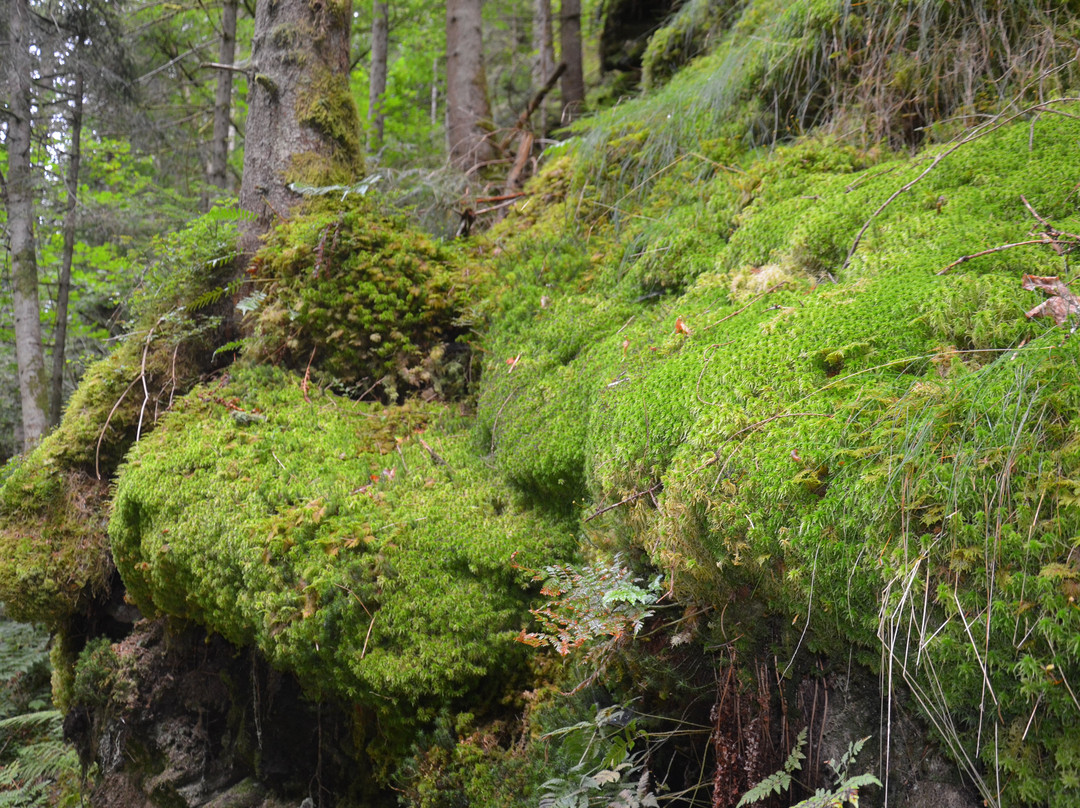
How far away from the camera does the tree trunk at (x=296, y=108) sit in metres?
4.93

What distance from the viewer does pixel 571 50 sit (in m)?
8.54

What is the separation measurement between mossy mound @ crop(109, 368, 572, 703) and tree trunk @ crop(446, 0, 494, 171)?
4.59 meters

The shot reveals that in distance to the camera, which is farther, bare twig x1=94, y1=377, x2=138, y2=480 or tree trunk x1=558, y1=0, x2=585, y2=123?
tree trunk x1=558, y1=0, x2=585, y2=123

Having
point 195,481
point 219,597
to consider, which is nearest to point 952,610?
point 219,597

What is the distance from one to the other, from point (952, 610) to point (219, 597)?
2.93 m

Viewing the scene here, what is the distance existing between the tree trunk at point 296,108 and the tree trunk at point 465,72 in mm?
2244

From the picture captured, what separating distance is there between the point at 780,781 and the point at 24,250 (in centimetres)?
950

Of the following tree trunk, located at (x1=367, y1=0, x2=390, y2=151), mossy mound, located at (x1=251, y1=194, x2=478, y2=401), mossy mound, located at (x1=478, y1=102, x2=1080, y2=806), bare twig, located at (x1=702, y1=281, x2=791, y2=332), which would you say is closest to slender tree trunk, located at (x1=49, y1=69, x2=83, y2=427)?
tree trunk, located at (x1=367, y1=0, x2=390, y2=151)

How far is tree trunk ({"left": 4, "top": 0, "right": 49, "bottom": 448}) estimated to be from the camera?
7.64 m

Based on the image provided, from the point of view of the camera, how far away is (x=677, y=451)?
2.13 meters

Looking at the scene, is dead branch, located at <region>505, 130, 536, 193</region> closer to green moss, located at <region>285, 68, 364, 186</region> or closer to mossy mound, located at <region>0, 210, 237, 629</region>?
green moss, located at <region>285, 68, 364, 186</region>

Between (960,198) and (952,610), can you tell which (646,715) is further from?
(960,198)

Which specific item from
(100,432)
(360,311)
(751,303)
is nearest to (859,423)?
(751,303)

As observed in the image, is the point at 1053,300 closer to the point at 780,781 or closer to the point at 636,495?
the point at 636,495
